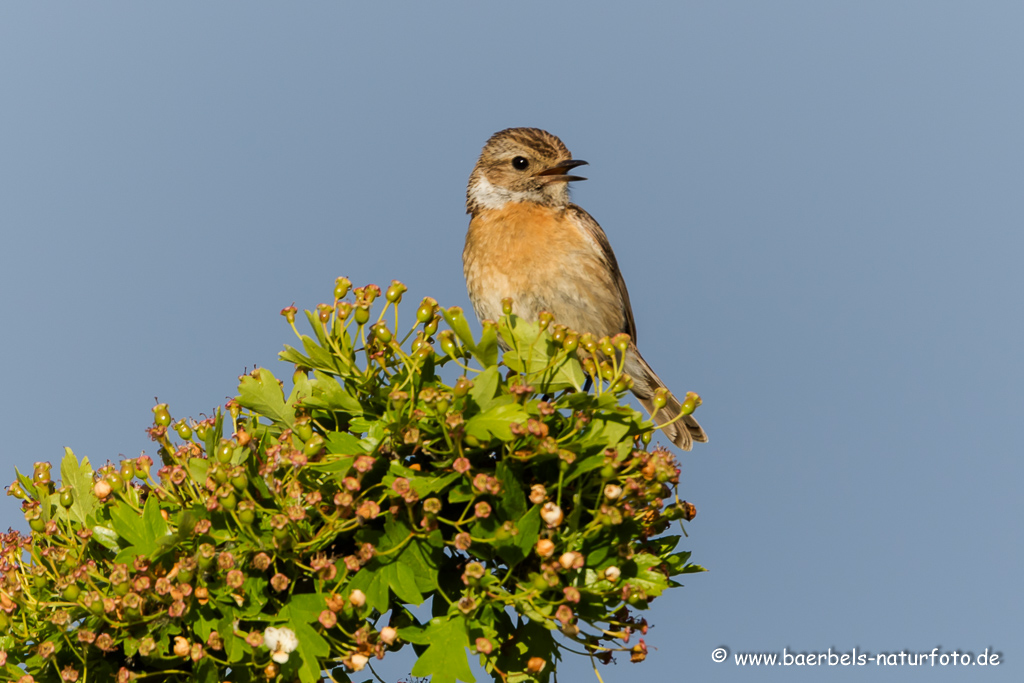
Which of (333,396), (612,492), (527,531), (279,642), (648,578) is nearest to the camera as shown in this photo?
(279,642)

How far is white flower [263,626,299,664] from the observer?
3.50 metres

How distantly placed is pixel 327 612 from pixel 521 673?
94cm

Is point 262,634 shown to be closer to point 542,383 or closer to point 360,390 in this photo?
point 360,390

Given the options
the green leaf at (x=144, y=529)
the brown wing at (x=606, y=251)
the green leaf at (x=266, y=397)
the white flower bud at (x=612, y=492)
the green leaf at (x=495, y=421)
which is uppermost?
the brown wing at (x=606, y=251)

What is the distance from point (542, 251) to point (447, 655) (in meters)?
4.97

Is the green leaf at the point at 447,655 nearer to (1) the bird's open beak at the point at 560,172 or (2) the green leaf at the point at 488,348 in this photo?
(2) the green leaf at the point at 488,348

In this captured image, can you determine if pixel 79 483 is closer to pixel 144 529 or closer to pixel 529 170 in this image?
pixel 144 529

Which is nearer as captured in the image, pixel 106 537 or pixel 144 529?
pixel 144 529

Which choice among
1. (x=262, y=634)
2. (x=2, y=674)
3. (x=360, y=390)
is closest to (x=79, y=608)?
(x=2, y=674)

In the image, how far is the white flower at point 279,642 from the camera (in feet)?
11.5

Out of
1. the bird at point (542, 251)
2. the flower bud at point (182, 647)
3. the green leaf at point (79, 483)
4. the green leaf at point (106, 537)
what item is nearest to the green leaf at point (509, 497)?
the flower bud at point (182, 647)

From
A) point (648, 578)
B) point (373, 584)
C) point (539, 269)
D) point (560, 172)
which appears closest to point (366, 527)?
point (373, 584)

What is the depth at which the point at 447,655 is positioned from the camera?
3.59 m

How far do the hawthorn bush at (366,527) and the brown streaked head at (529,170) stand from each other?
457 cm
